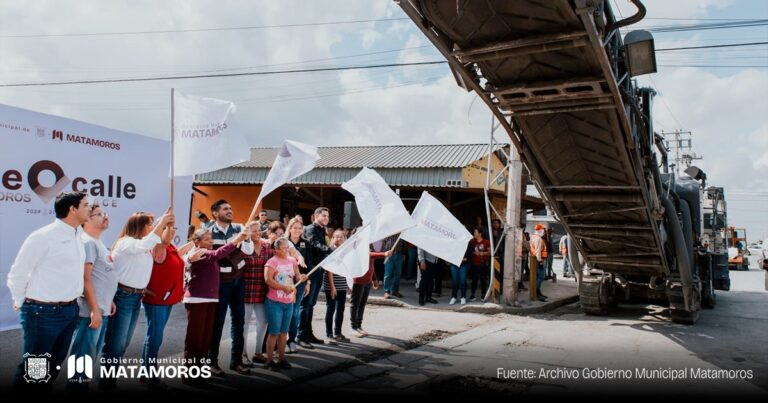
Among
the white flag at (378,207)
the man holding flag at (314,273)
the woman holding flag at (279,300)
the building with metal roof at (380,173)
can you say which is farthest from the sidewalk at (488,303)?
the woman holding flag at (279,300)

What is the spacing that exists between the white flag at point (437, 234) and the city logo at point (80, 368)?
170 inches

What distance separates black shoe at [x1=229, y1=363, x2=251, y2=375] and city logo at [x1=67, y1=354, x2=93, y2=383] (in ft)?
5.43

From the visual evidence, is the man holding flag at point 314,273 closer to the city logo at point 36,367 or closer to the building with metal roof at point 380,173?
the city logo at point 36,367

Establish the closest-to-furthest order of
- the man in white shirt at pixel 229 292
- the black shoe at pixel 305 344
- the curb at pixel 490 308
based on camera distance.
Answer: the man in white shirt at pixel 229 292 < the black shoe at pixel 305 344 < the curb at pixel 490 308

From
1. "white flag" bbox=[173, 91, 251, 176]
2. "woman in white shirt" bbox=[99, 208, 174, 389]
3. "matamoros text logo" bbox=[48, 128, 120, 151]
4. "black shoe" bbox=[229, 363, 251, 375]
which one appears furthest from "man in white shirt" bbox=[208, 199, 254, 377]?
"matamoros text logo" bbox=[48, 128, 120, 151]

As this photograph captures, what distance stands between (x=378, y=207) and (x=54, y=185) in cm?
453

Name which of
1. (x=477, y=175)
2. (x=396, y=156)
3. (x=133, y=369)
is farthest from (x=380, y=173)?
(x=133, y=369)

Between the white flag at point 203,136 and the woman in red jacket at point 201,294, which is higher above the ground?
the white flag at point 203,136

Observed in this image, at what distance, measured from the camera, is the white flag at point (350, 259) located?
265 inches

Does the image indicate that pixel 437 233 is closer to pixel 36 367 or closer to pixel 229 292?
pixel 229 292

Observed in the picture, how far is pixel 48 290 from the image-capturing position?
4168 millimetres

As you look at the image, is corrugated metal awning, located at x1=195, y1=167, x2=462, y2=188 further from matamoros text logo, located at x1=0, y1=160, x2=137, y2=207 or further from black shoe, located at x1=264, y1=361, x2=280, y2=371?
black shoe, located at x1=264, y1=361, x2=280, y2=371

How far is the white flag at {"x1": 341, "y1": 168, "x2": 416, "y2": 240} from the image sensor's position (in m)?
7.09

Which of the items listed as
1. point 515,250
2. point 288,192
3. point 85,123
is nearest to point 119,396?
point 85,123
